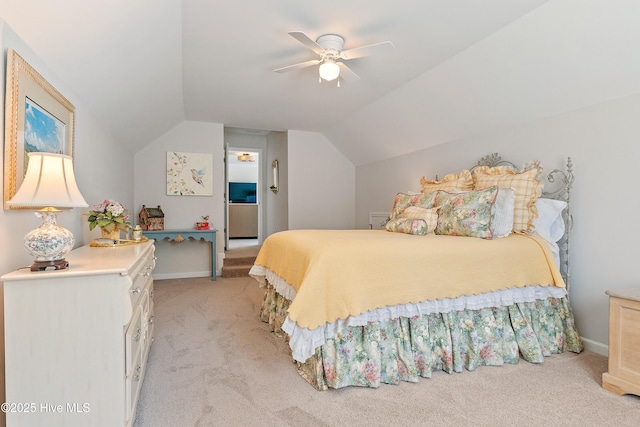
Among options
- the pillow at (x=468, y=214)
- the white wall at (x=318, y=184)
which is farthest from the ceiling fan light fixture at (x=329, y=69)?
the white wall at (x=318, y=184)

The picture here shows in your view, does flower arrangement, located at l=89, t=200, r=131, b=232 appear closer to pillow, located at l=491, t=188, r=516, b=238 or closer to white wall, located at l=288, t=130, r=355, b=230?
pillow, located at l=491, t=188, r=516, b=238

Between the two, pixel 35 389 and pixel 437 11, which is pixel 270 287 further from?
pixel 437 11

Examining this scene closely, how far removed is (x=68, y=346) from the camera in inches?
51.3

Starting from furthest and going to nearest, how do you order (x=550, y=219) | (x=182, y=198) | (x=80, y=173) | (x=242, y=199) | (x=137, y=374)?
(x=242, y=199) < (x=182, y=198) < (x=550, y=219) < (x=80, y=173) < (x=137, y=374)

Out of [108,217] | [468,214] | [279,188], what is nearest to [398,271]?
[468,214]

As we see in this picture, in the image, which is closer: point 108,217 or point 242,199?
point 108,217

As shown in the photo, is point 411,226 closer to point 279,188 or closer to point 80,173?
point 80,173

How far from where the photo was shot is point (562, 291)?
242cm

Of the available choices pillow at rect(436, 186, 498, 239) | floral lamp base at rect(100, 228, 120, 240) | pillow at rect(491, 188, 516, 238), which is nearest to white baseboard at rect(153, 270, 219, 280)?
floral lamp base at rect(100, 228, 120, 240)

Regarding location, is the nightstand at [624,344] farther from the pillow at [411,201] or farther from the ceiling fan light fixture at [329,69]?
the ceiling fan light fixture at [329,69]

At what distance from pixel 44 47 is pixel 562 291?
353 cm

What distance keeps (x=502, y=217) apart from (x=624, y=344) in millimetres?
1012

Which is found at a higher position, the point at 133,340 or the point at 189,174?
the point at 189,174

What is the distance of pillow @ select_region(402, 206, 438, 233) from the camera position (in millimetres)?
2844
